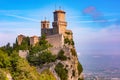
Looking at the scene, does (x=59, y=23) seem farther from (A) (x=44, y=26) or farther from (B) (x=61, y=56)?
(B) (x=61, y=56)

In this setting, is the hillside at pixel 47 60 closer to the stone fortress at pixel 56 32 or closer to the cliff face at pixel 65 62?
the cliff face at pixel 65 62

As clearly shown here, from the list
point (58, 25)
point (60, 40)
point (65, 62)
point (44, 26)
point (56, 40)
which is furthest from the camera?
point (44, 26)

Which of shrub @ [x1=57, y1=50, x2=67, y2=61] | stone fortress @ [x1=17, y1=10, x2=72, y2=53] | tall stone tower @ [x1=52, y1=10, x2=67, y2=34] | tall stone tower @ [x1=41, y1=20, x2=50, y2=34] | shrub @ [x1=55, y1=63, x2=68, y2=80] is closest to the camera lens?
shrub @ [x1=55, y1=63, x2=68, y2=80]

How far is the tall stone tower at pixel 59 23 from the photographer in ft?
231

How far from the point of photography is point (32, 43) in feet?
228

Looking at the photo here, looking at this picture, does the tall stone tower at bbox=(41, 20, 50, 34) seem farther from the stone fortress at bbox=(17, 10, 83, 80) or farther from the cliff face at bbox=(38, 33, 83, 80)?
the cliff face at bbox=(38, 33, 83, 80)

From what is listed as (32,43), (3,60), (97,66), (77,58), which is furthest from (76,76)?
(97,66)

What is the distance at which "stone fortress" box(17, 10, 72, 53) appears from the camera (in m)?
68.2

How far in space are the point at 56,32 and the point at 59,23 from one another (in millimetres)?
1636

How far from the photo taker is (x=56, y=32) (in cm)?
7038

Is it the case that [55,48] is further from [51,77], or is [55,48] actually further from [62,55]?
[51,77]

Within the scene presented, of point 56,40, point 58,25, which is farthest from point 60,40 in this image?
point 58,25

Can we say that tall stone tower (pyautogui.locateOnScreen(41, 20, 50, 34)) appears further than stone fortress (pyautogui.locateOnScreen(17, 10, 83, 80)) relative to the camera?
Yes

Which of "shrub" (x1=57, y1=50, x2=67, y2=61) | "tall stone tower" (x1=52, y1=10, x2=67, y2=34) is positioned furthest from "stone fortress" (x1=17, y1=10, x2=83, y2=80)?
"shrub" (x1=57, y1=50, x2=67, y2=61)
